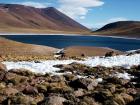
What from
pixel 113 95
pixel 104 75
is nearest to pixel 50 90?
pixel 113 95

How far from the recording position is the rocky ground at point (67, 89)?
16109 millimetres

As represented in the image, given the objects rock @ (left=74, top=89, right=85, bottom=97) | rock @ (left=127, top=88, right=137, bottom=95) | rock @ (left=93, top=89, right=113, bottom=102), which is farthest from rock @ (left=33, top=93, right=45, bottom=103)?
rock @ (left=127, top=88, right=137, bottom=95)

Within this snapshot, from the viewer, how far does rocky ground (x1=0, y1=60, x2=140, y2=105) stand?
16109mm

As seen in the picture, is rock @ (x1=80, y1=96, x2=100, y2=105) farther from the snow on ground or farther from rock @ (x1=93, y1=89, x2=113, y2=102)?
the snow on ground

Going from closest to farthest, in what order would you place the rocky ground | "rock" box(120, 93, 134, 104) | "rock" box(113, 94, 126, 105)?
the rocky ground < "rock" box(113, 94, 126, 105) < "rock" box(120, 93, 134, 104)

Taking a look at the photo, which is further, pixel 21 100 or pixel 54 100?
pixel 21 100

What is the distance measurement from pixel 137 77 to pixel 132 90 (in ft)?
16.7

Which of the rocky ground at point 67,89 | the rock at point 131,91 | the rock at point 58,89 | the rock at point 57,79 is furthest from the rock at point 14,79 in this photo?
the rock at point 131,91

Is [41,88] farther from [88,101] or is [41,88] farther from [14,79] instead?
[88,101]

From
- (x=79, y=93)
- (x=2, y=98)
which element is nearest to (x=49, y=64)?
(x=79, y=93)

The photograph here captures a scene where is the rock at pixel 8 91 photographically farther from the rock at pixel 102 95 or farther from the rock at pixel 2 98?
the rock at pixel 102 95

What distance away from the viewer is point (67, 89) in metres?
18.7

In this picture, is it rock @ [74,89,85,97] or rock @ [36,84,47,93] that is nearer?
rock @ [74,89,85,97]

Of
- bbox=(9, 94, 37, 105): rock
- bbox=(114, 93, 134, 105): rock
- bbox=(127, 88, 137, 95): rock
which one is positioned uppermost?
bbox=(9, 94, 37, 105): rock
